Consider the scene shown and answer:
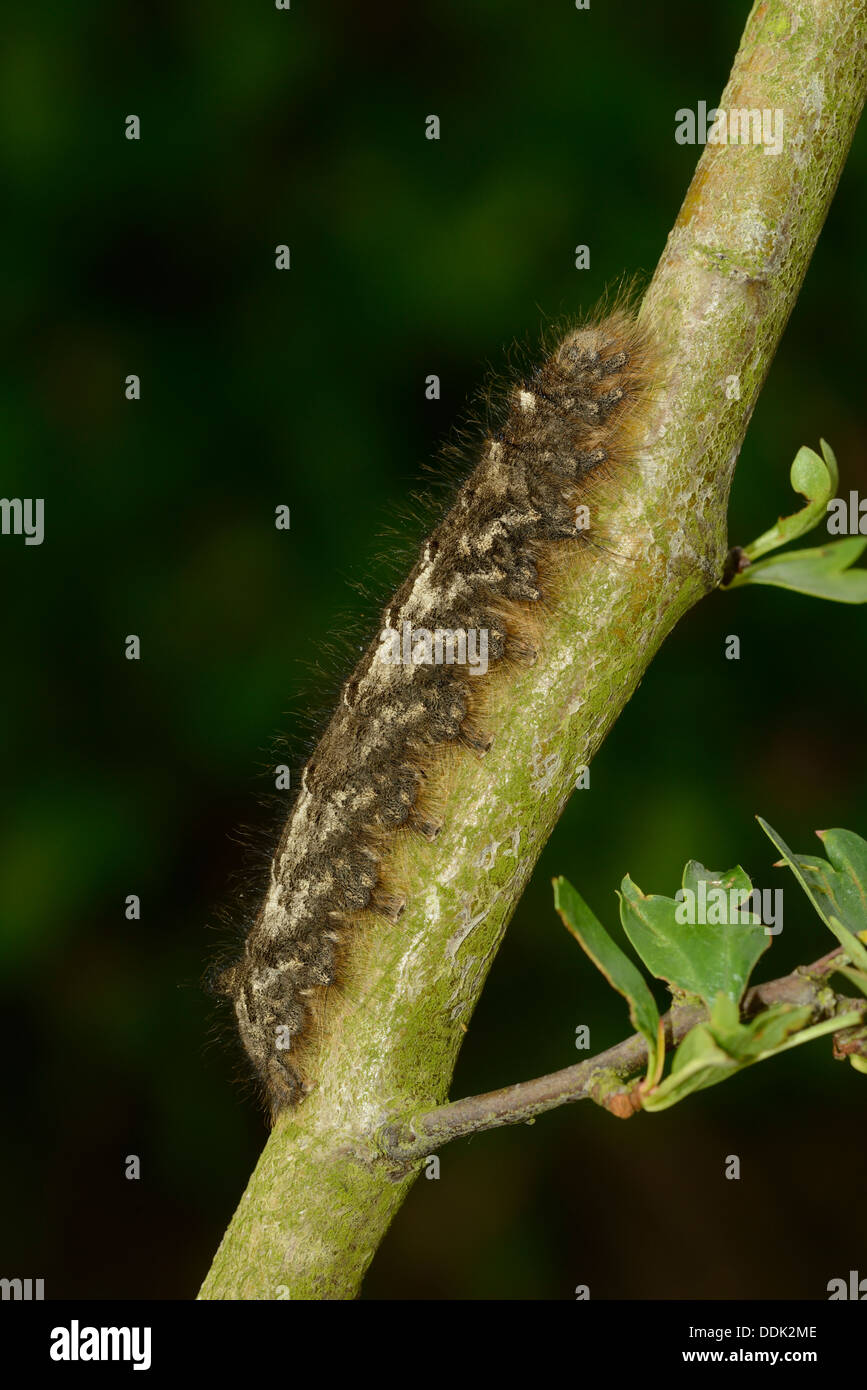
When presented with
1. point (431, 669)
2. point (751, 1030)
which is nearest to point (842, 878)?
point (751, 1030)

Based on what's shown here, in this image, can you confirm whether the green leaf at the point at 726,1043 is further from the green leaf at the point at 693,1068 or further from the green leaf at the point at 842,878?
the green leaf at the point at 842,878

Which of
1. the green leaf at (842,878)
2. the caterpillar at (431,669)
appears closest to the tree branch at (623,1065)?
the green leaf at (842,878)

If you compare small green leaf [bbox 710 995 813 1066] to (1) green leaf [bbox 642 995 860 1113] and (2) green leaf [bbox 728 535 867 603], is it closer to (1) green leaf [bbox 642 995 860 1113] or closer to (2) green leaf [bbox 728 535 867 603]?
(1) green leaf [bbox 642 995 860 1113]

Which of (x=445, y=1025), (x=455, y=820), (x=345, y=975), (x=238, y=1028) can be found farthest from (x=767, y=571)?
(x=238, y=1028)

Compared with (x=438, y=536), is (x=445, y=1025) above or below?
below

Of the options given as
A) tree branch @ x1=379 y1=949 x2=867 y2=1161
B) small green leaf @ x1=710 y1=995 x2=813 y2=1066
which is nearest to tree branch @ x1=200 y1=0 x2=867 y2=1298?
tree branch @ x1=379 y1=949 x2=867 y2=1161

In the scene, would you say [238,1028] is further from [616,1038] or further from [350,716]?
[616,1038]
